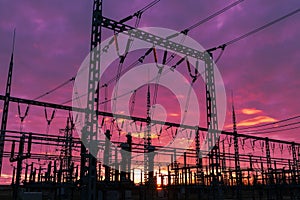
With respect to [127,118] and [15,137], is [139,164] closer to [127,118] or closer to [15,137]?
[127,118]

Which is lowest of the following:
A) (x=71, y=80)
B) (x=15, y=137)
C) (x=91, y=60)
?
(x=15, y=137)

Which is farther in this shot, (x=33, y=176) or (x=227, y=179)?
(x=227, y=179)

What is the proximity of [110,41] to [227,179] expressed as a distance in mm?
21145

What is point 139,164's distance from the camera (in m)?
28.8

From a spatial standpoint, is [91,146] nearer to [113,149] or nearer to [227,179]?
[113,149]

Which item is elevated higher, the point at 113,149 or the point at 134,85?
the point at 134,85

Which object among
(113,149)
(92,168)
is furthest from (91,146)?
(113,149)

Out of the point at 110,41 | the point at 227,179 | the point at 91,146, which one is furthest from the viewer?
the point at 227,179

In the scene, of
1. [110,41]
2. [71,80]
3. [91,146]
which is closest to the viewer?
[91,146]

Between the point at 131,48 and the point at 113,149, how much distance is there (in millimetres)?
8074

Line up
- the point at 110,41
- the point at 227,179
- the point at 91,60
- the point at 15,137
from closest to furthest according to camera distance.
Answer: the point at 91,60, the point at 110,41, the point at 15,137, the point at 227,179

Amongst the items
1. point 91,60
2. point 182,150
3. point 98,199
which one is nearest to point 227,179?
point 182,150

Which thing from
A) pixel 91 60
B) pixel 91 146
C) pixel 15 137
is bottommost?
pixel 91 146

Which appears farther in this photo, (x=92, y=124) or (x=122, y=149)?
(x=122, y=149)
